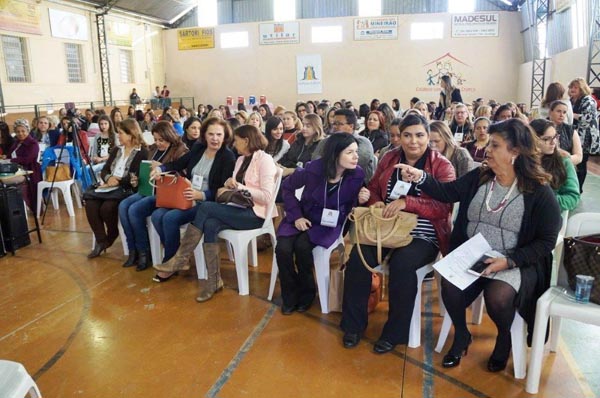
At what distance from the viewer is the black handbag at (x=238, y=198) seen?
291 centimetres

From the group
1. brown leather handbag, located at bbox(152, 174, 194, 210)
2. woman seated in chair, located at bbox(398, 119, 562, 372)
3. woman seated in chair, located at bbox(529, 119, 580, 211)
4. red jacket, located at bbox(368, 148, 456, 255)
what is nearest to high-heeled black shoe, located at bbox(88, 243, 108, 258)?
brown leather handbag, located at bbox(152, 174, 194, 210)

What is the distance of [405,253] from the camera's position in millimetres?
2232

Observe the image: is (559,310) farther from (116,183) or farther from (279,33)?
(279,33)

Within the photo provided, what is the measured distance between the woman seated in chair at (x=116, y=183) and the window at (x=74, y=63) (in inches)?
436

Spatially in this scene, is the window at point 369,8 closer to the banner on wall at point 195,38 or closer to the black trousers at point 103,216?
the banner on wall at point 195,38

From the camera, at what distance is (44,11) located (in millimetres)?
11977

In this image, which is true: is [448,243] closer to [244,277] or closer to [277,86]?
[244,277]

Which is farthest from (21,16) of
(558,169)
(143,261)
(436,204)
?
(558,169)

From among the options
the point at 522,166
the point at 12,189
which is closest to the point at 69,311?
the point at 12,189

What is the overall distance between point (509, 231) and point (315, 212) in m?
1.07

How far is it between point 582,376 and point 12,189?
4.22 metres

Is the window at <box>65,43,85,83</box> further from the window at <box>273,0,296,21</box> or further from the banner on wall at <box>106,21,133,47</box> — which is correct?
the window at <box>273,0,296,21</box>

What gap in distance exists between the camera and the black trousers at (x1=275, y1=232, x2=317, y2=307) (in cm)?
261

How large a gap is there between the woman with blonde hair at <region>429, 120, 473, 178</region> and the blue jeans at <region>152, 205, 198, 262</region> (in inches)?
67.5
